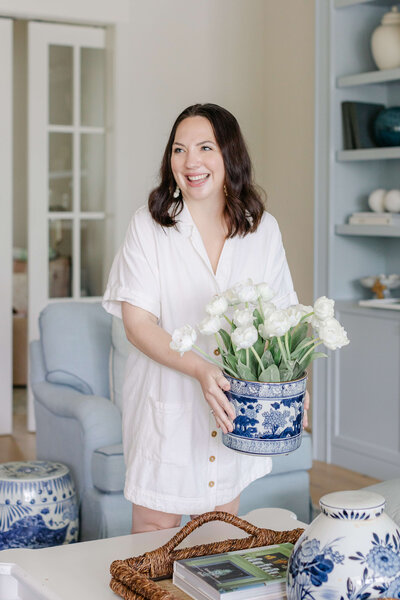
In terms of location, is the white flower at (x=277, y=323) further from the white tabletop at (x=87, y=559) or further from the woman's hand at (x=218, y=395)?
the white tabletop at (x=87, y=559)

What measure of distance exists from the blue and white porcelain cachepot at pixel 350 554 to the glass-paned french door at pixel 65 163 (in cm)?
370

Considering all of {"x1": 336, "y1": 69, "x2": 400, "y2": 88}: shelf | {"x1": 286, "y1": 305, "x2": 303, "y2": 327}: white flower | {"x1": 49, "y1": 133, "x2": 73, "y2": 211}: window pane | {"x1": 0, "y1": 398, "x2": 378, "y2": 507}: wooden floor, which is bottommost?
{"x1": 0, "y1": 398, "x2": 378, "y2": 507}: wooden floor

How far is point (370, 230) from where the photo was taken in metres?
4.16

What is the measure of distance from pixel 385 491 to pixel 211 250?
72 cm

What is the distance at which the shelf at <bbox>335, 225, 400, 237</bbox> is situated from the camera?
4.05 metres

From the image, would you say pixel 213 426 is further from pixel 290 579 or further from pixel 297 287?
pixel 297 287

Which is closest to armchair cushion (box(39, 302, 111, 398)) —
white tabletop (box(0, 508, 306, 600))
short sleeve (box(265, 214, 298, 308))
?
white tabletop (box(0, 508, 306, 600))

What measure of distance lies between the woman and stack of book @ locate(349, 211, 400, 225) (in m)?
2.35

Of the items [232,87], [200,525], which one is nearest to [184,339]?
[200,525]

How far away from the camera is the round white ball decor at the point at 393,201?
13.7ft

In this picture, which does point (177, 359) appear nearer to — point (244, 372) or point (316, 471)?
point (244, 372)

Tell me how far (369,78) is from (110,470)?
2372mm

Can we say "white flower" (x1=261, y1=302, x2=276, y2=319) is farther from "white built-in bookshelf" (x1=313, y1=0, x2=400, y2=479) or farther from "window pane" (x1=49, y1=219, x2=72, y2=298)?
"window pane" (x1=49, y1=219, x2=72, y2=298)

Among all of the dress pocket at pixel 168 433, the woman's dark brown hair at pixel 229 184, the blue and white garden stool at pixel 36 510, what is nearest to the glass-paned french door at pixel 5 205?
the blue and white garden stool at pixel 36 510
